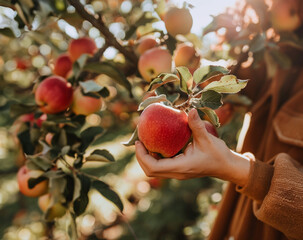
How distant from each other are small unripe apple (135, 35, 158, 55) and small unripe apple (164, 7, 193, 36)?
112mm

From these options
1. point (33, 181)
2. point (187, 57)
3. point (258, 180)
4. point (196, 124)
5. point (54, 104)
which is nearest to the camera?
point (196, 124)

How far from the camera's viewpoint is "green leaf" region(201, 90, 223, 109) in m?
0.61

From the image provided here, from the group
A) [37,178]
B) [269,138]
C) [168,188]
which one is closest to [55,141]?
[37,178]

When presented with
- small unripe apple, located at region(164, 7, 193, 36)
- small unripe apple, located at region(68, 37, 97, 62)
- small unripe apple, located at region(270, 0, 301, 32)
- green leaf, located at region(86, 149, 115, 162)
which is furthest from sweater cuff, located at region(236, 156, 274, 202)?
small unripe apple, located at region(68, 37, 97, 62)

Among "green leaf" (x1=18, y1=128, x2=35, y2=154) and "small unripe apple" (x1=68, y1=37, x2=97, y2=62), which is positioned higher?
"small unripe apple" (x1=68, y1=37, x2=97, y2=62)

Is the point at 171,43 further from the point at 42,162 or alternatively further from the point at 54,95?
the point at 42,162

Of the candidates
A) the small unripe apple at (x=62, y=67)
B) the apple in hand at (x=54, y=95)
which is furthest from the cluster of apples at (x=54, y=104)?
the small unripe apple at (x=62, y=67)

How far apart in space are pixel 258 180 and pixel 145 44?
60cm

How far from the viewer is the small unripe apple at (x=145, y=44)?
104 centimetres

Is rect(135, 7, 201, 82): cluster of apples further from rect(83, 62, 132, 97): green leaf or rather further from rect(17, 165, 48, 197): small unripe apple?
rect(17, 165, 48, 197): small unripe apple

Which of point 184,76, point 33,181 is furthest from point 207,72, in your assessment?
point 33,181

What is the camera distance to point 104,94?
0.82 m

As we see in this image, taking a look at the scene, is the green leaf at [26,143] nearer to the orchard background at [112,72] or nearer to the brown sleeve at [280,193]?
the orchard background at [112,72]

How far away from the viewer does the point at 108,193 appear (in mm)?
800
